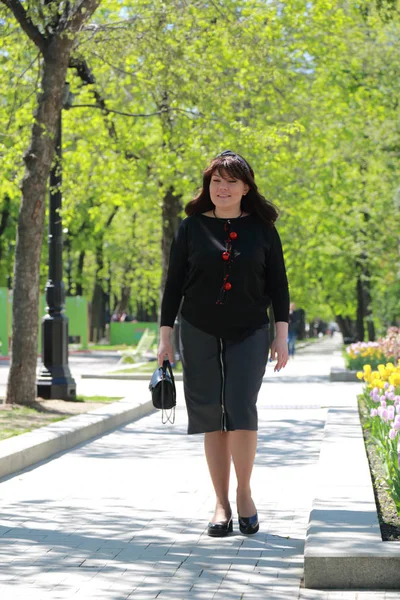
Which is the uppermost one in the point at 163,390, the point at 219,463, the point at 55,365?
the point at 163,390

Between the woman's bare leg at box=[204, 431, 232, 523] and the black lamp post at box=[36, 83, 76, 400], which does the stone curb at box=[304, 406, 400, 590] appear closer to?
the woman's bare leg at box=[204, 431, 232, 523]

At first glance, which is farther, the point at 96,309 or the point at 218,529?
the point at 96,309

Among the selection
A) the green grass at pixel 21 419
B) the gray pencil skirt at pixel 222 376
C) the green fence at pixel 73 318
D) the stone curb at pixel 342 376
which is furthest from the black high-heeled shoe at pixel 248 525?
the green fence at pixel 73 318

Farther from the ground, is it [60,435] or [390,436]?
[390,436]

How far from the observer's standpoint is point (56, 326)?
16.3 metres

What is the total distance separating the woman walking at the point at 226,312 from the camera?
6539 mm

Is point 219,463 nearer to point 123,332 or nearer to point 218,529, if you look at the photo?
point 218,529

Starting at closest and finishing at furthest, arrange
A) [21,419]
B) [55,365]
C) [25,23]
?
[21,419], [25,23], [55,365]

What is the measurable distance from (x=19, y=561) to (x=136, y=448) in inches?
226

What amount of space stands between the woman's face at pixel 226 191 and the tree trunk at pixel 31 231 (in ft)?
27.5

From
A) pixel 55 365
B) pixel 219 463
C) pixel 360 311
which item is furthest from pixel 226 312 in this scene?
pixel 360 311

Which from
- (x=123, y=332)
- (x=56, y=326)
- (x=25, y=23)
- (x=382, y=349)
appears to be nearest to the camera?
(x=25, y=23)

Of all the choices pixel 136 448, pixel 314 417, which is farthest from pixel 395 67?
pixel 136 448

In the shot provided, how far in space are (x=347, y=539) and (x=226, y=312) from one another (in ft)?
4.63
